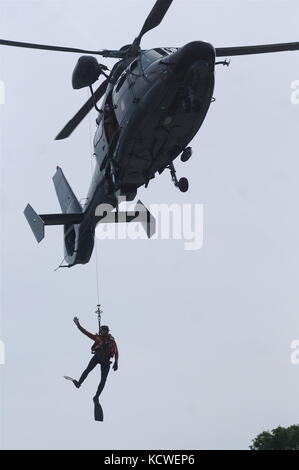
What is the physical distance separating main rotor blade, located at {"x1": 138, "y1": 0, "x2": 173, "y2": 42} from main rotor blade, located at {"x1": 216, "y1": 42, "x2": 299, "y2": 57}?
2.34 meters

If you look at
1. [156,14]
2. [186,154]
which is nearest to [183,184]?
[186,154]

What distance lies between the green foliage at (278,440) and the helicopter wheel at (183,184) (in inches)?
901

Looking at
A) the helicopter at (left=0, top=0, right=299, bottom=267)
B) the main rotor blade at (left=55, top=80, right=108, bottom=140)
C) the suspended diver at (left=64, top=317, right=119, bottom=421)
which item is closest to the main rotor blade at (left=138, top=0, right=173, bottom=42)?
the helicopter at (left=0, top=0, right=299, bottom=267)

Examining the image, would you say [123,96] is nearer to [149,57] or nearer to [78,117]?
[149,57]

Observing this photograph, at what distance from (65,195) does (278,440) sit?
18.3 metres

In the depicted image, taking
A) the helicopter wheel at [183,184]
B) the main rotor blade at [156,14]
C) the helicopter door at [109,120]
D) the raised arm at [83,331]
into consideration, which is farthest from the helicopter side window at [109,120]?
the raised arm at [83,331]

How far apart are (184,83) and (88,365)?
700 centimetres

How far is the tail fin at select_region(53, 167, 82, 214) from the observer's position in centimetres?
3238

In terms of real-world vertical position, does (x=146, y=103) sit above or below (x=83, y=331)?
above

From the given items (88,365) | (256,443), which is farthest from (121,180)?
(256,443)

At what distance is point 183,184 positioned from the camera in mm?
26359

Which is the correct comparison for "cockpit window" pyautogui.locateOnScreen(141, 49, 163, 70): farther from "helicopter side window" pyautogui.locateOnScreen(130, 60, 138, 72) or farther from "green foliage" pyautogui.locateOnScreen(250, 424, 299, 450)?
"green foliage" pyautogui.locateOnScreen(250, 424, 299, 450)
